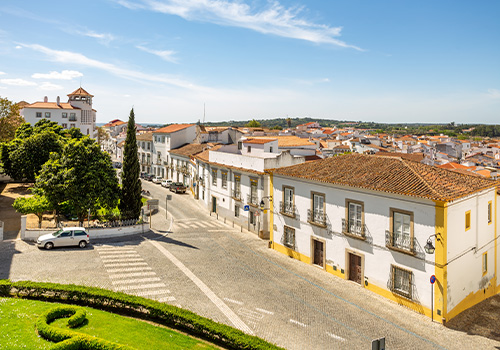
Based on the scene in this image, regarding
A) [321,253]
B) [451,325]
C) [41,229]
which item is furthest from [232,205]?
[451,325]

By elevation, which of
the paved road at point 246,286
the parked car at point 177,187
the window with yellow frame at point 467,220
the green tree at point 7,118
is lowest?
the paved road at point 246,286

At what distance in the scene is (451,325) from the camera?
61.4 ft

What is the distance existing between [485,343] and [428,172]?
32.7 feet

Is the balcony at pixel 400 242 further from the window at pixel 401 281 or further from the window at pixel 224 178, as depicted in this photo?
the window at pixel 224 178

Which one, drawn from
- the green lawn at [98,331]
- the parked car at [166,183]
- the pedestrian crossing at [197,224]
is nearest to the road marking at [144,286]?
the green lawn at [98,331]

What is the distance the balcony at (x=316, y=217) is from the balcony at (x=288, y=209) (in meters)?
1.74

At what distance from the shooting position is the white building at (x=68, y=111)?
8931 centimetres

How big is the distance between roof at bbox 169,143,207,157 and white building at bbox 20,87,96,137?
3737 centimetres

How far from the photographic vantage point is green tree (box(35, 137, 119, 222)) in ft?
99.2

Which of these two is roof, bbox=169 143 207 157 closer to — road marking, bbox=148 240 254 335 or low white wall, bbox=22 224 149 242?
low white wall, bbox=22 224 149 242

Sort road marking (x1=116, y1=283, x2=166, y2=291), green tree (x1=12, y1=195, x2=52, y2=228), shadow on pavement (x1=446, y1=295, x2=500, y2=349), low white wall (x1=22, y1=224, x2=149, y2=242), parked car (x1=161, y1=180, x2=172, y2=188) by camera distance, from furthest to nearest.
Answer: parked car (x1=161, y1=180, x2=172, y2=188)
green tree (x1=12, y1=195, x2=52, y2=228)
low white wall (x1=22, y1=224, x2=149, y2=242)
road marking (x1=116, y1=283, x2=166, y2=291)
shadow on pavement (x1=446, y1=295, x2=500, y2=349)

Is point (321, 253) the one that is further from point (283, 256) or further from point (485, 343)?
point (485, 343)

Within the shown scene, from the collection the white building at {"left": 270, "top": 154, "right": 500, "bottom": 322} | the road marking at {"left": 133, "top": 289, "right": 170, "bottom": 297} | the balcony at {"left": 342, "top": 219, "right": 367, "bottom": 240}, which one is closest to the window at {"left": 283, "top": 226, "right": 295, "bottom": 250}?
the white building at {"left": 270, "top": 154, "right": 500, "bottom": 322}

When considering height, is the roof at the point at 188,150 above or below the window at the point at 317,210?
above
